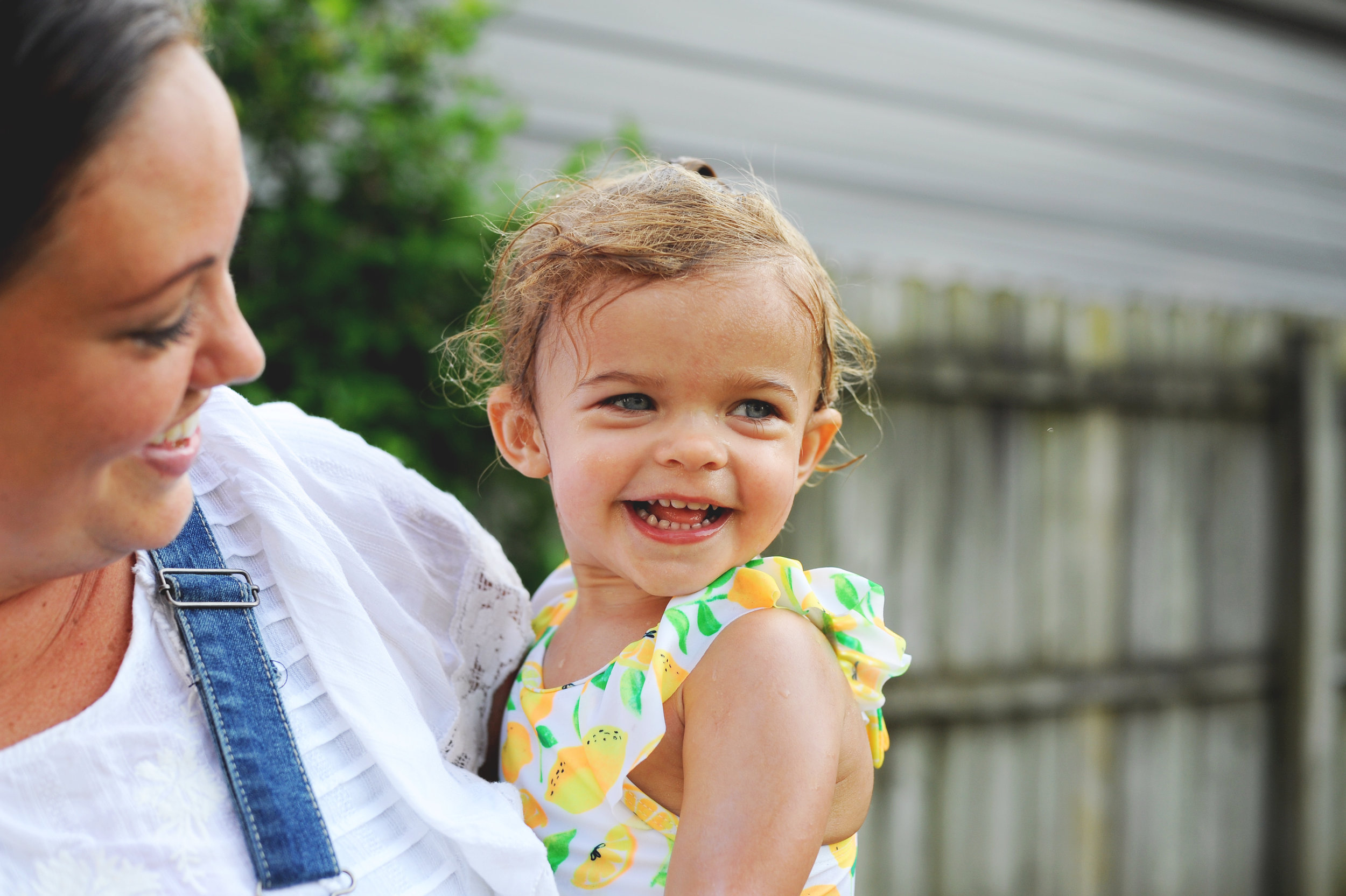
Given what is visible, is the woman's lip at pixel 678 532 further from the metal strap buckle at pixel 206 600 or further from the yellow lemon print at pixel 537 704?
the metal strap buckle at pixel 206 600

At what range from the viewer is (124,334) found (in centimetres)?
94

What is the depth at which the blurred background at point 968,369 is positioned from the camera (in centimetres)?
310

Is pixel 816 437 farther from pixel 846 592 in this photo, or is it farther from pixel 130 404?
pixel 130 404

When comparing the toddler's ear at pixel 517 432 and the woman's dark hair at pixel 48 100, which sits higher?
the woman's dark hair at pixel 48 100

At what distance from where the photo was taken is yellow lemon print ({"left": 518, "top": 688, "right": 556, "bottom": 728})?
5.17ft

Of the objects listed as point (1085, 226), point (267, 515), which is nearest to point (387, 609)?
point (267, 515)

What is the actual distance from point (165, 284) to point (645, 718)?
2.59ft

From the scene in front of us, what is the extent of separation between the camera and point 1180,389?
4113 mm

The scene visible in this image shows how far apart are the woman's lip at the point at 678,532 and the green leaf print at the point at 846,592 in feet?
0.57

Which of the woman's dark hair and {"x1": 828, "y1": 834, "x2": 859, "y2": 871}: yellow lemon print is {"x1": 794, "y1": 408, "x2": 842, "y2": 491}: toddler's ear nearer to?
{"x1": 828, "y1": 834, "x2": 859, "y2": 871}: yellow lemon print

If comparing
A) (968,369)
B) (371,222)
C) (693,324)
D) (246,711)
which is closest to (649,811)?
(246,711)

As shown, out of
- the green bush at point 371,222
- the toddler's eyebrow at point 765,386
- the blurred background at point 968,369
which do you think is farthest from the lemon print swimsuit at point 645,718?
the green bush at point 371,222

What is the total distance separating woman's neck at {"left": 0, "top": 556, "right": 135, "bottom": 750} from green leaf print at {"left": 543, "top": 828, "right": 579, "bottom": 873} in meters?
0.64

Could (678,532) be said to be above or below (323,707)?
above
